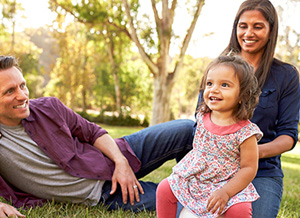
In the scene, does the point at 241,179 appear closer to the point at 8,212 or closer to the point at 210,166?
the point at 210,166

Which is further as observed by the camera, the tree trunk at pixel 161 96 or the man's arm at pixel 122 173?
the tree trunk at pixel 161 96

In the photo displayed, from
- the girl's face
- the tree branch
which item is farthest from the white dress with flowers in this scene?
the tree branch

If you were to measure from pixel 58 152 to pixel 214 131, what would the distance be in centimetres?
129

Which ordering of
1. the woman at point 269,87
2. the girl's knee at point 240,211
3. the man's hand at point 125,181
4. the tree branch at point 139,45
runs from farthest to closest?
the tree branch at point 139,45
the man's hand at point 125,181
the woman at point 269,87
the girl's knee at point 240,211

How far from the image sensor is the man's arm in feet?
8.42

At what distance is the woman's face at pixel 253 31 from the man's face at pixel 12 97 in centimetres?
175

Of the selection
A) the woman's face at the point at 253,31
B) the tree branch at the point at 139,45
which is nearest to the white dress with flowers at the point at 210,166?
the woman's face at the point at 253,31

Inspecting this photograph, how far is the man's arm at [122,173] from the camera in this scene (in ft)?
8.42

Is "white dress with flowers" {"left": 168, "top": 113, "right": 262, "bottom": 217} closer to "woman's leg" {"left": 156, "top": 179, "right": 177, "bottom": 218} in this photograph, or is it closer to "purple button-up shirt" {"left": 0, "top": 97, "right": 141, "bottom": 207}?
"woman's leg" {"left": 156, "top": 179, "right": 177, "bottom": 218}

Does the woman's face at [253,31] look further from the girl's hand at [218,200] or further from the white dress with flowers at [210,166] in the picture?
the girl's hand at [218,200]

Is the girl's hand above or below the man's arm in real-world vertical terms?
above

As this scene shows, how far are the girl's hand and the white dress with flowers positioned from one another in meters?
0.04

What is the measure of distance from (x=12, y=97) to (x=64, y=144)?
56cm

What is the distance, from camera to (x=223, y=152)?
1839 mm
